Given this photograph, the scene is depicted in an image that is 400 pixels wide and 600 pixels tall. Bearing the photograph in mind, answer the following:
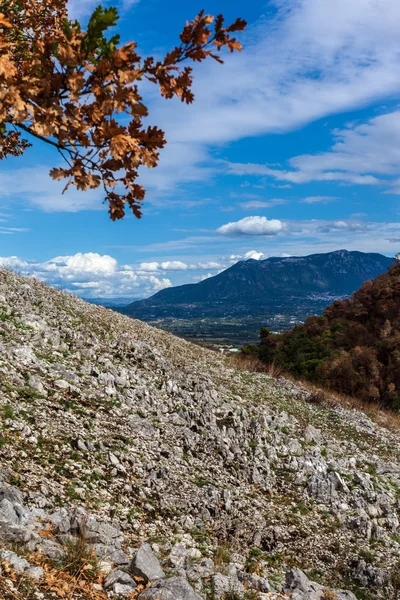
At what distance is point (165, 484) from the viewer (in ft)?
28.8

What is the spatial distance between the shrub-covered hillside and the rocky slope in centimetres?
1164

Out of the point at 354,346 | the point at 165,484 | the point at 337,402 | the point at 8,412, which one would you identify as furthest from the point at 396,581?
the point at 354,346

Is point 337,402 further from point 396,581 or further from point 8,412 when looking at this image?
point 8,412

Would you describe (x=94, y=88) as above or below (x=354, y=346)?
above

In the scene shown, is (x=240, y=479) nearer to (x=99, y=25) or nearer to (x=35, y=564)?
(x=35, y=564)

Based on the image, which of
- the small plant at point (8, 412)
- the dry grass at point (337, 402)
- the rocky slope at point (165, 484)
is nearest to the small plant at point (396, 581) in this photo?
the rocky slope at point (165, 484)

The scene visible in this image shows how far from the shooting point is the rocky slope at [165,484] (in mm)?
5609

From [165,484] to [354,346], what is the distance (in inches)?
1051

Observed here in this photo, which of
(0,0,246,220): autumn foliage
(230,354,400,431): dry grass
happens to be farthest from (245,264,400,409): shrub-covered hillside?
(0,0,246,220): autumn foliage

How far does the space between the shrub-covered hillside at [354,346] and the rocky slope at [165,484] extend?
458 inches

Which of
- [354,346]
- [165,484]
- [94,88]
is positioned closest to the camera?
[94,88]

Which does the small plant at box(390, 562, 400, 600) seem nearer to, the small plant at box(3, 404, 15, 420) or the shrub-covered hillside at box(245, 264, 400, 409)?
the small plant at box(3, 404, 15, 420)

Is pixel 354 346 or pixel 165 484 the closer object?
pixel 165 484

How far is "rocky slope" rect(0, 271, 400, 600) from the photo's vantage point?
18.4 ft
